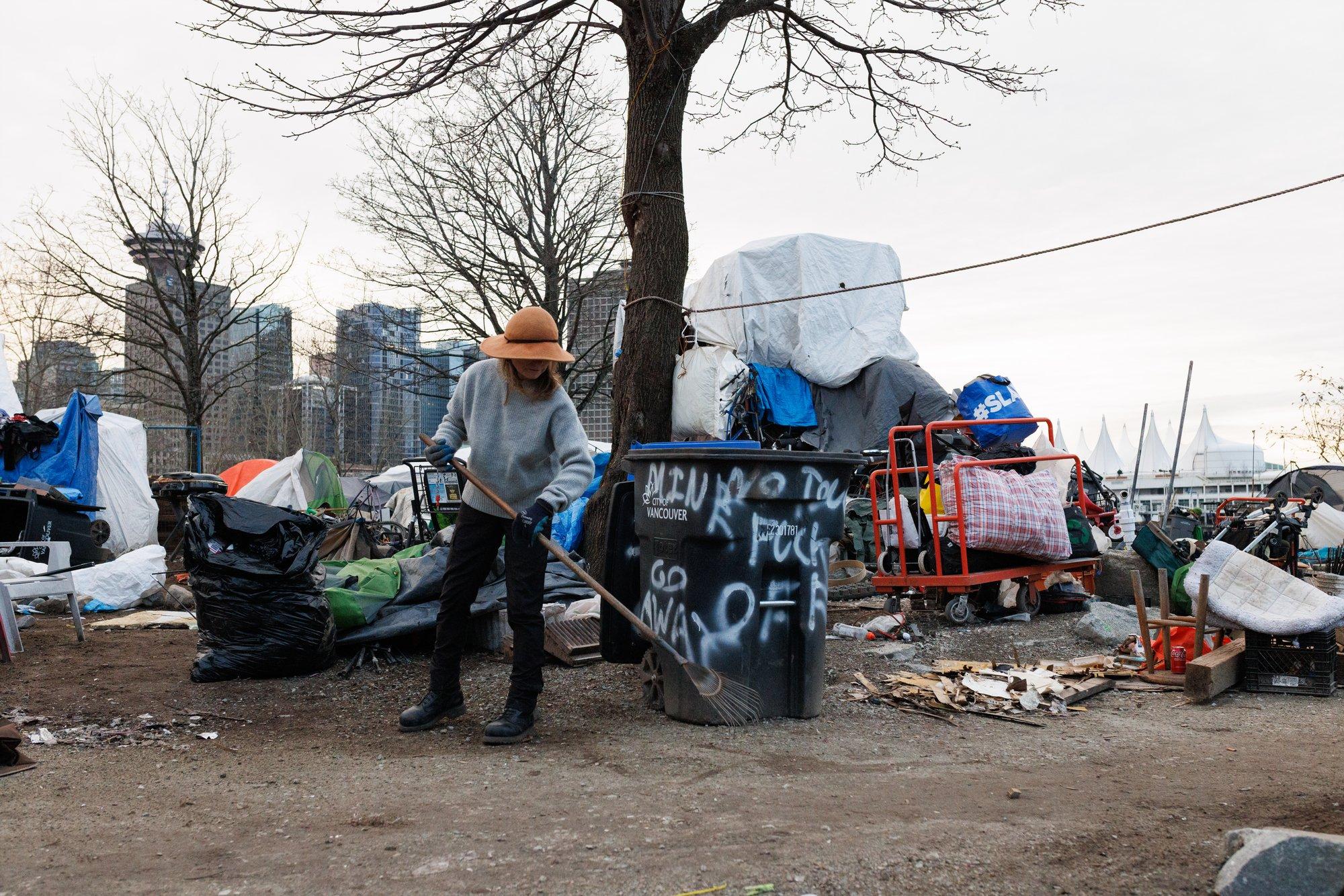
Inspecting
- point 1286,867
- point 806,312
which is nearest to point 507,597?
point 1286,867

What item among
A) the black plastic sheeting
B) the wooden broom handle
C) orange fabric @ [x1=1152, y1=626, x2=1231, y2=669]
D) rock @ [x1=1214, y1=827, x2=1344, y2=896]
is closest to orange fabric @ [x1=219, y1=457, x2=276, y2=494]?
the black plastic sheeting

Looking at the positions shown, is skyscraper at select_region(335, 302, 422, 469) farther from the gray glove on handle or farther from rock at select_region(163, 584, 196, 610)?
the gray glove on handle

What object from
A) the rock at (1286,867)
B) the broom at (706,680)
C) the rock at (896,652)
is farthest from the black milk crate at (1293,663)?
the rock at (1286,867)

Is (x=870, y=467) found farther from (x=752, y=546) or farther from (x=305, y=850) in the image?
(x=305, y=850)

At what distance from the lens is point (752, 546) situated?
4367mm

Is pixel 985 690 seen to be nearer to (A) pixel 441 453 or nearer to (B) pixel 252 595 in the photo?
(A) pixel 441 453

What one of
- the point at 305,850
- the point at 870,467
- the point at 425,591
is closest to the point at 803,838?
the point at 305,850

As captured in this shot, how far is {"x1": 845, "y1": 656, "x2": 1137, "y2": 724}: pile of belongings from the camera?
16.0 ft

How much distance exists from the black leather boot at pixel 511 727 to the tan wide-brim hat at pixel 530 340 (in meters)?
1.51

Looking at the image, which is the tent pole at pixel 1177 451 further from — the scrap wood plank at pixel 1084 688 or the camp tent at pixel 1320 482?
the scrap wood plank at pixel 1084 688

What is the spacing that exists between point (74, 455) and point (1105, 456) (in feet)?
134

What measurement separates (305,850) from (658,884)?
1041 millimetres

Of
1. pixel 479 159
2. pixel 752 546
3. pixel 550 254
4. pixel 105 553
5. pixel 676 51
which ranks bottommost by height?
pixel 105 553

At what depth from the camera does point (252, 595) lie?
539 cm
